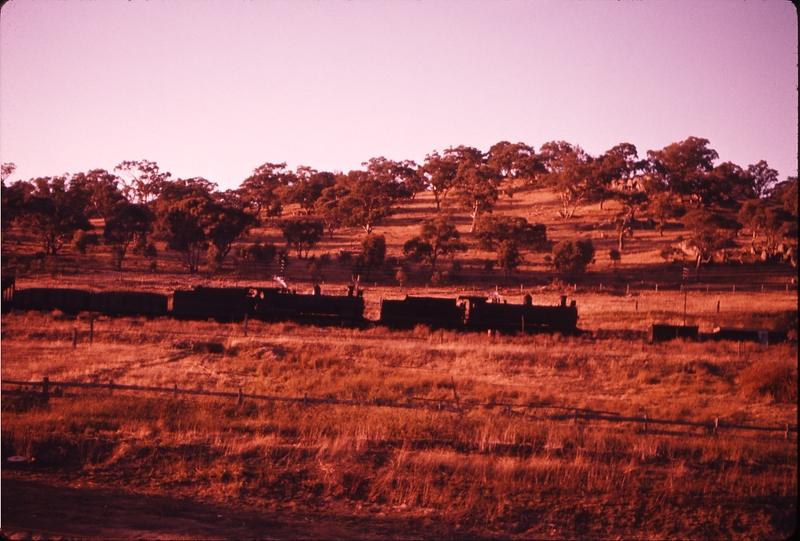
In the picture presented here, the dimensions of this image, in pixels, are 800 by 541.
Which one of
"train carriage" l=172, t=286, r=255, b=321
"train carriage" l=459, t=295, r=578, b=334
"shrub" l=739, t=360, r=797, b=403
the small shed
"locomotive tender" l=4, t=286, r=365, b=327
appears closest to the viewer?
"shrub" l=739, t=360, r=797, b=403

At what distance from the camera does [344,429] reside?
15.0 m

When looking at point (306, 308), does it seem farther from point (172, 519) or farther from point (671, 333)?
point (172, 519)

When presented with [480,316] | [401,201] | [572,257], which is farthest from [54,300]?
[401,201]

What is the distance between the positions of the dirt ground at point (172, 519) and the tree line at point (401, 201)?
30456 millimetres

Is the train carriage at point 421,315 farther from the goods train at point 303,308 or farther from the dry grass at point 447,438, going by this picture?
the dry grass at point 447,438

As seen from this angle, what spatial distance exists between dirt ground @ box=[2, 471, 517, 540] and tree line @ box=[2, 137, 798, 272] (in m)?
30.5

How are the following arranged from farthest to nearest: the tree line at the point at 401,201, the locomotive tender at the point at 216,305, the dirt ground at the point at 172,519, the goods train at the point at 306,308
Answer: the tree line at the point at 401,201, the locomotive tender at the point at 216,305, the goods train at the point at 306,308, the dirt ground at the point at 172,519

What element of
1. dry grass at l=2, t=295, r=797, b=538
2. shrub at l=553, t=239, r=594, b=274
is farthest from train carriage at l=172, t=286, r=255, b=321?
shrub at l=553, t=239, r=594, b=274

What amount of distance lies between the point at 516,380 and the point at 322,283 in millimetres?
30172

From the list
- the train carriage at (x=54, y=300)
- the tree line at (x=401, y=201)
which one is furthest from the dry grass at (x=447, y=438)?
the tree line at (x=401, y=201)

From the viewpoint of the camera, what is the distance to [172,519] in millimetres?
9984

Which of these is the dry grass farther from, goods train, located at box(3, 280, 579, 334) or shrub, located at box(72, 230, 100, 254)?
shrub, located at box(72, 230, 100, 254)

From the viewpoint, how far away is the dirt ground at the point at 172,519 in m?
9.36

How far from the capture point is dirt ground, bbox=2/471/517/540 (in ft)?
30.7
